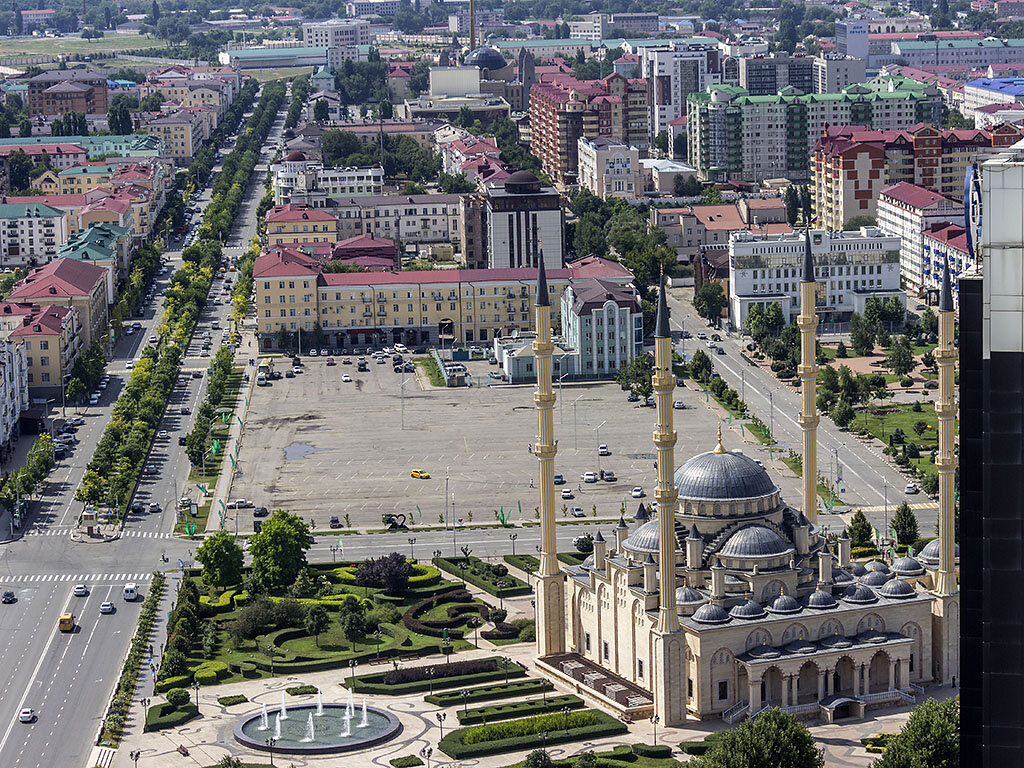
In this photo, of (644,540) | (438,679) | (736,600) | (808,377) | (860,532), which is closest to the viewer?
(736,600)

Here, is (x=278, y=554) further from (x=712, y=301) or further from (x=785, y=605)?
(x=712, y=301)

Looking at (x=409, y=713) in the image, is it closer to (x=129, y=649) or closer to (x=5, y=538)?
(x=129, y=649)

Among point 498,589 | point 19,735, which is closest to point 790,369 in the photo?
point 498,589

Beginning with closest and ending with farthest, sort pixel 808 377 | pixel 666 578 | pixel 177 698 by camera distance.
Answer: pixel 666 578 < pixel 177 698 < pixel 808 377

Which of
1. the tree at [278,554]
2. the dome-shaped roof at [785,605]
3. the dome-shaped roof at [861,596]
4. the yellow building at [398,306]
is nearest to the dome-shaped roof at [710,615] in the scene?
the dome-shaped roof at [785,605]

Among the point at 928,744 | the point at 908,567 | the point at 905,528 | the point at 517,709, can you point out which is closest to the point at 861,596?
the point at 908,567
